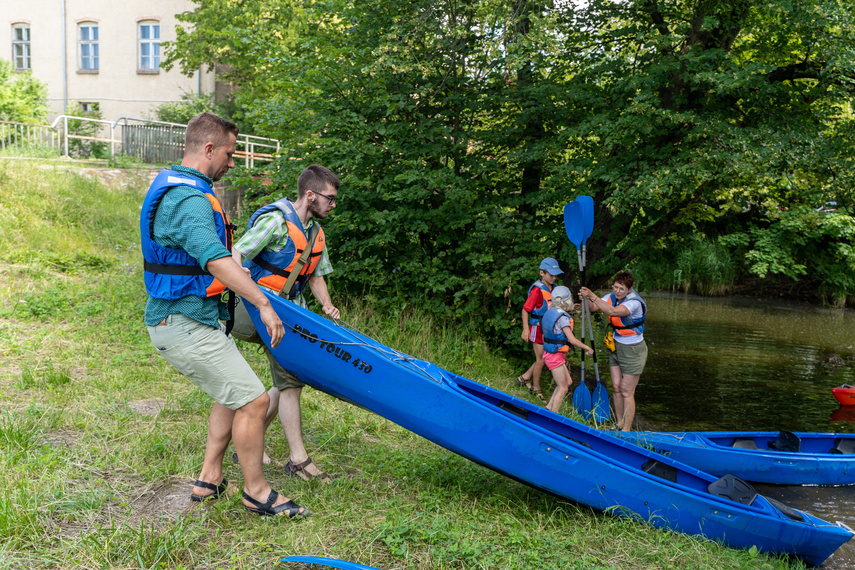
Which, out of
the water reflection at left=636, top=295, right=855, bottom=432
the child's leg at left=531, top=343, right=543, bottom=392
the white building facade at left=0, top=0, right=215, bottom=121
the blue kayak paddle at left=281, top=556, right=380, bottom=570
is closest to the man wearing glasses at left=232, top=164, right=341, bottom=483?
the blue kayak paddle at left=281, top=556, right=380, bottom=570

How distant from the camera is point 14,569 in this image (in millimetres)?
2754

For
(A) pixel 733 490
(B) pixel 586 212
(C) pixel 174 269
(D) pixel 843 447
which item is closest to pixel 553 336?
(B) pixel 586 212

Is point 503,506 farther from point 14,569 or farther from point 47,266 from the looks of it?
point 47,266

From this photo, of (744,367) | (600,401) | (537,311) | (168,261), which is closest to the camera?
(168,261)

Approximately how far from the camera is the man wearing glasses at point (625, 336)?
6.39 m

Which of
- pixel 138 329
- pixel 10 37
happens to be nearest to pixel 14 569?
pixel 138 329

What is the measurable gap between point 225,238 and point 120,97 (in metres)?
24.6

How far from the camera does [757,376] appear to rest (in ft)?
33.6

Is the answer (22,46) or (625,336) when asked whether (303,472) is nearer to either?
(625,336)

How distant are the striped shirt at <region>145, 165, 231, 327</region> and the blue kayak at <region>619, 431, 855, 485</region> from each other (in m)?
4.05

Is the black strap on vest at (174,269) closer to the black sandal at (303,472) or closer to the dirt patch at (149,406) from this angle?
the black sandal at (303,472)

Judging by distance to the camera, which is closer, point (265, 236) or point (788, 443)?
point (265, 236)

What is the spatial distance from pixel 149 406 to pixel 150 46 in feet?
75.0

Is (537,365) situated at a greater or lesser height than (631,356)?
lesser
